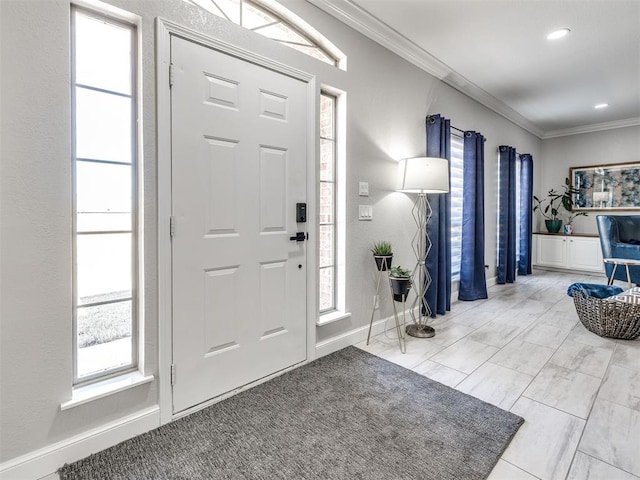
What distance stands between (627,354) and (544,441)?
66.8 inches

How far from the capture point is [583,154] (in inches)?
252

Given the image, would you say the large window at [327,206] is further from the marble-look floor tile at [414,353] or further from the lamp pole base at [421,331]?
the lamp pole base at [421,331]

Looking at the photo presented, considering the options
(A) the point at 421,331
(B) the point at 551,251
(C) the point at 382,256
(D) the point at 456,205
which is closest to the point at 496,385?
(A) the point at 421,331

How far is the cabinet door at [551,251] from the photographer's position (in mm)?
6277

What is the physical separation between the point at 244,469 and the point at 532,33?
405cm

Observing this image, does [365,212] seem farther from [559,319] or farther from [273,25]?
[559,319]

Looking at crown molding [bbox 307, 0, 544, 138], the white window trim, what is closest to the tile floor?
the white window trim

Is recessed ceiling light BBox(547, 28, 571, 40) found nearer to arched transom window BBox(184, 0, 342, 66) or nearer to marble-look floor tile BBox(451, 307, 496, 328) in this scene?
arched transom window BBox(184, 0, 342, 66)

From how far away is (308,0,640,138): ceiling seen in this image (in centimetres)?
265

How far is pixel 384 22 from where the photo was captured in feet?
9.27

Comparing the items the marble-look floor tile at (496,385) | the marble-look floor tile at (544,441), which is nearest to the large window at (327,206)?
the marble-look floor tile at (496,385)

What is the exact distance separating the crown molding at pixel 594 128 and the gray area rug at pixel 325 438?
659 cm

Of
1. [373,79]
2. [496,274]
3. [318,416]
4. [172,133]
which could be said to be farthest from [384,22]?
[496,274]

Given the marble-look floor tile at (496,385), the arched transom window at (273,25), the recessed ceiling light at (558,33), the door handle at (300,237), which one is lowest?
the marble-look floor tile at (496,385)
